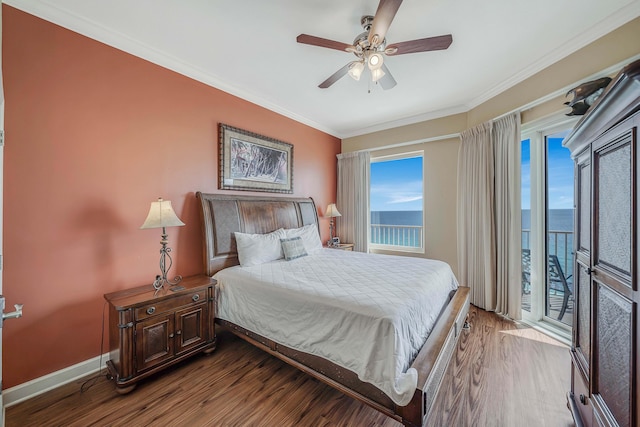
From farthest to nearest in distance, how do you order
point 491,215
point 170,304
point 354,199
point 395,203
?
1. point 395,203
2. point 354,199
3. point 491,215
4. point 170,304

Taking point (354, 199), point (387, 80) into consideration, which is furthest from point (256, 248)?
point (354, 199)

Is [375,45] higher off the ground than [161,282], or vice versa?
[375,45]

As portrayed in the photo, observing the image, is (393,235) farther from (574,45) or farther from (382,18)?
(382,18)

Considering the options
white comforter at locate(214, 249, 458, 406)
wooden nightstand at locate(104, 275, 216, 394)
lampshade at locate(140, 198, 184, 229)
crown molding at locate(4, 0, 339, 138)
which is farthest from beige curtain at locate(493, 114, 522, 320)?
lampshade at locate(140, 198, 184, 229)

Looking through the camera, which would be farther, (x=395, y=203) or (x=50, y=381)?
(x=395, y=203)

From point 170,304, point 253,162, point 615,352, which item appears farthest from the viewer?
point 253,162

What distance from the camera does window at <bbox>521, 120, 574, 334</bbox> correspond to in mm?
2783

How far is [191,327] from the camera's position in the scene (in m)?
2.16

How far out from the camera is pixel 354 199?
4.73 meters

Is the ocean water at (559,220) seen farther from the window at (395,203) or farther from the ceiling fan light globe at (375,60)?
the ceiling fan light globe at (375,60)

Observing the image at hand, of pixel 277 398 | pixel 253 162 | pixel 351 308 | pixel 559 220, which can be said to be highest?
pixel 253 162

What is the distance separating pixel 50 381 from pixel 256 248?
183 centimetres

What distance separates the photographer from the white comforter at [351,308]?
4.69 ft

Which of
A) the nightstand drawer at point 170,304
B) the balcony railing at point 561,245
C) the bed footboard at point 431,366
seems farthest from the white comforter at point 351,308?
the balcony railing at point 561,245
